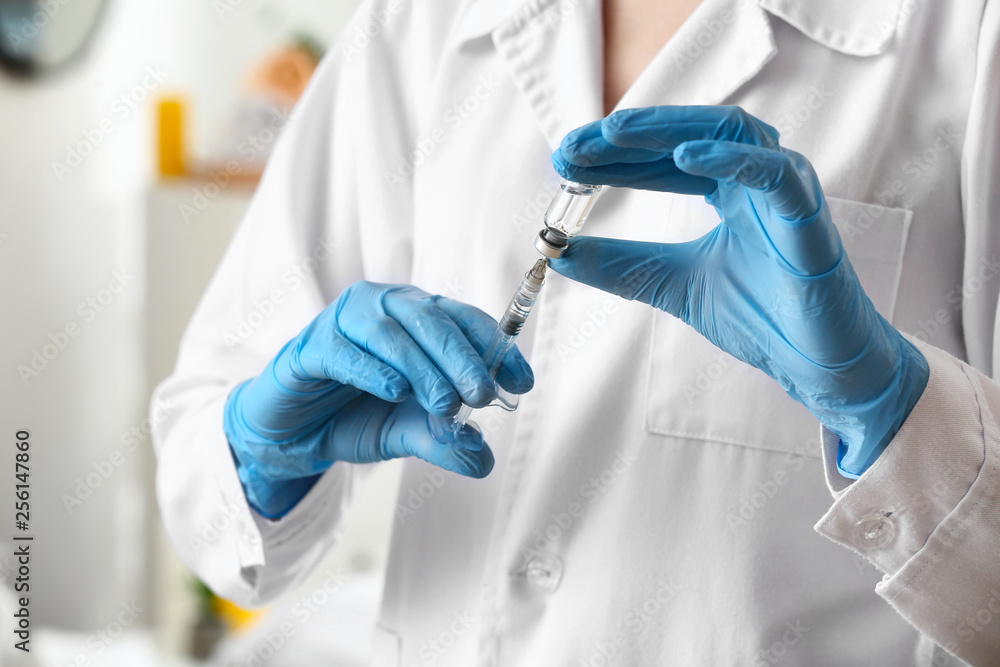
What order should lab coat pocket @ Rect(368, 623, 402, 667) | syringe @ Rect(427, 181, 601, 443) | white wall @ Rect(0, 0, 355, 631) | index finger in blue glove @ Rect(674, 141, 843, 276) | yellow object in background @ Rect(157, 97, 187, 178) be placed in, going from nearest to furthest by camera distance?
index finger in blue glove @ Rect(674, 141, 843, 276)
syringe @ Rect(427, 181, 601, 443)
lab coat pocket @ Rect(368, 623, 402, 667)
white wall @ Rect(0, 0, 355, 631)
yellow object in background @ Rect(157, 97, 187, 178)

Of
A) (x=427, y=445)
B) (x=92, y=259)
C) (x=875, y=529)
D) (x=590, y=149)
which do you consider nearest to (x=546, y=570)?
(x=427, y=445)

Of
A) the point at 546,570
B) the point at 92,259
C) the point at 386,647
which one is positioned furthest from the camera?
the point at 92,259

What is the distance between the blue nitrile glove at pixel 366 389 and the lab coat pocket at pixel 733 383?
0.13m

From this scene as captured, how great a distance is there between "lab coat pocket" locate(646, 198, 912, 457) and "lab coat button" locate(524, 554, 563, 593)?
152 mm

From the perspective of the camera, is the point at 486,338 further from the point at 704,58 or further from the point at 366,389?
the point at 704,58

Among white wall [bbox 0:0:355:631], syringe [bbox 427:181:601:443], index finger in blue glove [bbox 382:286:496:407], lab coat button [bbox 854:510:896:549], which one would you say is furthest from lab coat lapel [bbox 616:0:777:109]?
white wall [bbox 0:0:355:631]

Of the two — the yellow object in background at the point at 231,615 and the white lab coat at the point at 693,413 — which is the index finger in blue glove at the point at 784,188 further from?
the yellow object in background at the point at 231,615

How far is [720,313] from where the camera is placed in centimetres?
56

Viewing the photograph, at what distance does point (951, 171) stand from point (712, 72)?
0.70 feet

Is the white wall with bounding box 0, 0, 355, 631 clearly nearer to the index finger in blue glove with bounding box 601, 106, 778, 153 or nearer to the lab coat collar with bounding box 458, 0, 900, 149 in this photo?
the lab coat collar with bounding box 458, 0, 900, 149

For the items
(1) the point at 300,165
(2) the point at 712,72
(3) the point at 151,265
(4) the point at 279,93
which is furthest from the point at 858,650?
(4) the point at 279,93

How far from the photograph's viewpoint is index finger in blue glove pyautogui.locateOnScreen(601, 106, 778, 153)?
480mm

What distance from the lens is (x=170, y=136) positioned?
73.1 inches

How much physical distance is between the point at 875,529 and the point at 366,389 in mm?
398
